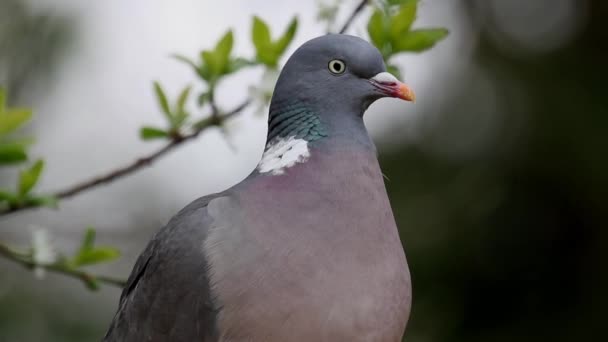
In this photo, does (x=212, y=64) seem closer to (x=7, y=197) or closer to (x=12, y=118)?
(x=12, y=118)

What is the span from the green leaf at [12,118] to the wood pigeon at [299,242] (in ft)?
2.13

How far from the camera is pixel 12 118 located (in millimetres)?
3562

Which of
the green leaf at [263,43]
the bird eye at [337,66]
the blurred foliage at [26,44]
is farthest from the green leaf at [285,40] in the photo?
the blurred foliage at [26,44]

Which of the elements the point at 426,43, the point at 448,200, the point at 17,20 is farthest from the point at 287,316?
the point at 448,200

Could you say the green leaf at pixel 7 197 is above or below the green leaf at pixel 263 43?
below

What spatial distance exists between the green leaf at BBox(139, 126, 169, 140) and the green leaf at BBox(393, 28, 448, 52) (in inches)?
34.4

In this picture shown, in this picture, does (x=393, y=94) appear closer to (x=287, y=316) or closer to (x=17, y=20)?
(x=287, y=316)

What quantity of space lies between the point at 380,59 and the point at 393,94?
14 cm

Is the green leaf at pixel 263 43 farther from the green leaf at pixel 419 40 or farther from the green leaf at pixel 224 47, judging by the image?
the green leaf at pixel 419 40

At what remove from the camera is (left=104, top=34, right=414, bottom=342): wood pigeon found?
117 inches

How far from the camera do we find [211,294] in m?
3.04

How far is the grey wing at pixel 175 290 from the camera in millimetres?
3084

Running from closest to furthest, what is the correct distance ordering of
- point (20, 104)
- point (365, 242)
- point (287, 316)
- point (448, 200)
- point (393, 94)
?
point (287, 316) < point (365, 242) < point (393, 94) < point (20, 104) < point (448, 200)

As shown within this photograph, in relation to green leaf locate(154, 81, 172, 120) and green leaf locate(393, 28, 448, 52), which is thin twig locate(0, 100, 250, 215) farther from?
green leaf locate(393, 28, 448, 52)
